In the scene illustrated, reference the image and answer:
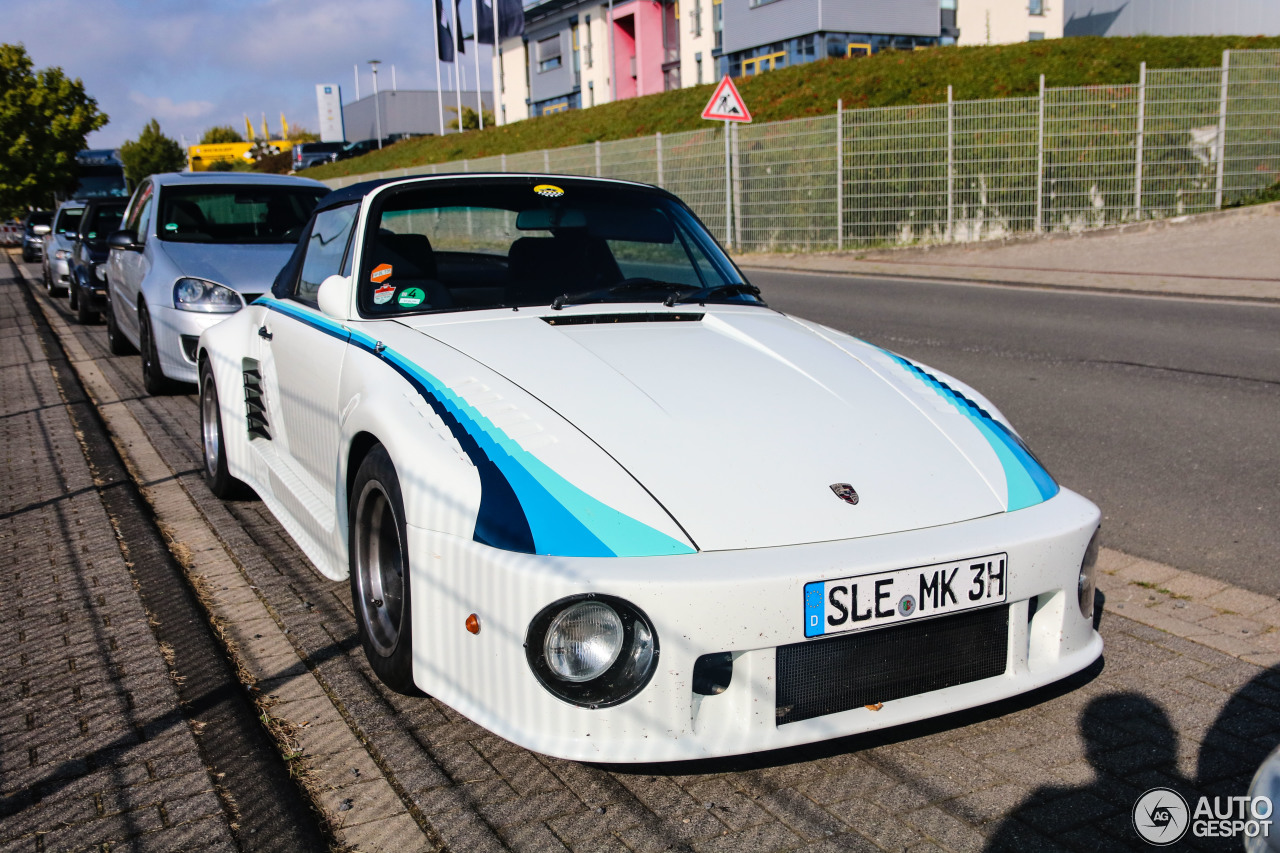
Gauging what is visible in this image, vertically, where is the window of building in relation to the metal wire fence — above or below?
above

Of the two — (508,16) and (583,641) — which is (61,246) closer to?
(583,641)

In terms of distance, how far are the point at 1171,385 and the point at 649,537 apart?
6.58 m

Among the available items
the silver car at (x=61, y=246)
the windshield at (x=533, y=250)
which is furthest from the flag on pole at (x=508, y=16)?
the windshield at (x=533, y=250)

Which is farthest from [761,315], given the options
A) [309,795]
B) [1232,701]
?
[309,795]

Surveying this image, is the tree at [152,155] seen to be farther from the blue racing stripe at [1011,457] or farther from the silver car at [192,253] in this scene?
the blue racing stripe at [1011,457]

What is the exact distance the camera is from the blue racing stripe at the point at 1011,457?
3042 millimetres

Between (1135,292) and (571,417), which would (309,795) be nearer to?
(571,417)

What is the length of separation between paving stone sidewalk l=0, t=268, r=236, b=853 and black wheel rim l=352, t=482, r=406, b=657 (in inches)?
23.1

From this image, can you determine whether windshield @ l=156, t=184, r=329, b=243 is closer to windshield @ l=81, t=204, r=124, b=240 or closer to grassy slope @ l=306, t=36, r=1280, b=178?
windshield @ l=81, t=204, r=124, b=240

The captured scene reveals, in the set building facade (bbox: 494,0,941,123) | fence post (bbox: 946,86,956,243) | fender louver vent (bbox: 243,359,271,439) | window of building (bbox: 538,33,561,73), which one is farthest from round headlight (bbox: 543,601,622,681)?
window of building (bbox: 538,33,561,73)

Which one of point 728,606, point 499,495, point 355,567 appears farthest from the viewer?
point 355,567

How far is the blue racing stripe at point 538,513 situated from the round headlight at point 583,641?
0.13 m

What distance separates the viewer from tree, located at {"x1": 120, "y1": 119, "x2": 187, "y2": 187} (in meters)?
88.0

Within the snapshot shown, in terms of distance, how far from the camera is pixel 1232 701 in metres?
3.21
